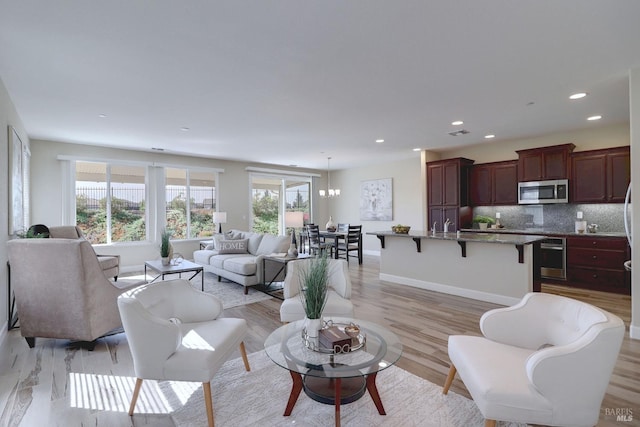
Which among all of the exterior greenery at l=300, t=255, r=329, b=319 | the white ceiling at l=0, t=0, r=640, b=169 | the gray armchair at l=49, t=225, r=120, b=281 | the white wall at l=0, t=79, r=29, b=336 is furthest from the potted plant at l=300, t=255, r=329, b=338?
the gray armchair at l=49, t=225, r=120, b=281

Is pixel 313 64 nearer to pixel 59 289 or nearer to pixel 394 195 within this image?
pixel 59 289

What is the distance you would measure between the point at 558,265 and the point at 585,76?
344cm

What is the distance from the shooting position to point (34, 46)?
101 inches

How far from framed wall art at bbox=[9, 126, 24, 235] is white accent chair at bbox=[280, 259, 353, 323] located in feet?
11.0

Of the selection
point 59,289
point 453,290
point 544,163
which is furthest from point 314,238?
point 59,289

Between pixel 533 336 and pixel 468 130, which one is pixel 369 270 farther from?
pixel 533 336

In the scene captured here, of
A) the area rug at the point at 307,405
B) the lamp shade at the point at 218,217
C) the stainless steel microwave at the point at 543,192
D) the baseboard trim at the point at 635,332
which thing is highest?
the stainless steel microwave at the point at 543,192

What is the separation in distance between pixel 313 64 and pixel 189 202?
579 cm

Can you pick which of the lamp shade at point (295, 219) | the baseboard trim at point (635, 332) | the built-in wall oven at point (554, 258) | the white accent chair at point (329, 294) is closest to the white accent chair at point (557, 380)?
the white accent chair at point (329, 294)

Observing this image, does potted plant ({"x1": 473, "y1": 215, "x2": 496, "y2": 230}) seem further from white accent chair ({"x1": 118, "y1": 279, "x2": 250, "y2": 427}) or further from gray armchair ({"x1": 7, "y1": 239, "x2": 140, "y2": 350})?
gray armchair ({"x1": 7, "y1": 239, "x2": 140, "y2": 350})

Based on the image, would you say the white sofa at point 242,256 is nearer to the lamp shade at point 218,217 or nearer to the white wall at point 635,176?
the lamp shade at point 218,217

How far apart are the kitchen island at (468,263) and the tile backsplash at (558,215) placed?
1697 millimetres

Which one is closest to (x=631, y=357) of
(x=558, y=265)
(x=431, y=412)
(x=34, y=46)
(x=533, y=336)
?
(x=533, y=336)

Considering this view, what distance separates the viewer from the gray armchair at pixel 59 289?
2.79m
